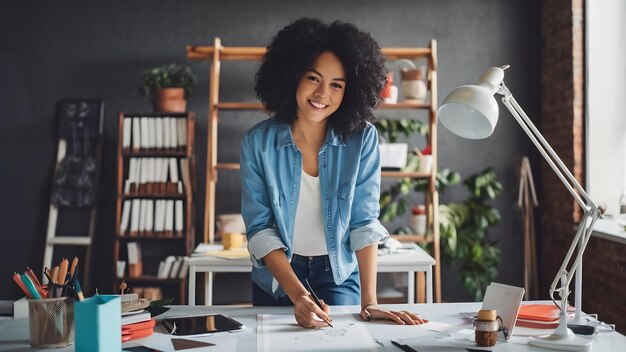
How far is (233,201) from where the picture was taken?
524 cm

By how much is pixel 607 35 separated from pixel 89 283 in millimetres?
3877

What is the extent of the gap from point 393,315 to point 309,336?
0.91 feet

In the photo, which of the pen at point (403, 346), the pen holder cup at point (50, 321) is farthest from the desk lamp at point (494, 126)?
the pen holder cup at point (50, 321)

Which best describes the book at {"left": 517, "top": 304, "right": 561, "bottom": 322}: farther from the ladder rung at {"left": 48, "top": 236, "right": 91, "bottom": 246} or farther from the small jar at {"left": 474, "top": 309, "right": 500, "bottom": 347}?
the ladder rung at {"left": 48, "top": 236, "right": 91, "bottom": 246}

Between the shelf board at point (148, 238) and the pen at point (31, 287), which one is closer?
the pen at point (31, 287)

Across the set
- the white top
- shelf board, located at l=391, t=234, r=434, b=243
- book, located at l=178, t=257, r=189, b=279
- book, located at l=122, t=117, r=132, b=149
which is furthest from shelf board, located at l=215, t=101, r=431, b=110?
the white top

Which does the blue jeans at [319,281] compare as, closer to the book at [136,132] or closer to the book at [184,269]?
the book at [184,269]

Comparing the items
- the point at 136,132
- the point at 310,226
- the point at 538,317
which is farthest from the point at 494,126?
the point at 136,132

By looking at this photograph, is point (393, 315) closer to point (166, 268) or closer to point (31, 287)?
point (31, 287)

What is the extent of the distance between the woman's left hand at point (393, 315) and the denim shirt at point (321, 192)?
1.06 ft

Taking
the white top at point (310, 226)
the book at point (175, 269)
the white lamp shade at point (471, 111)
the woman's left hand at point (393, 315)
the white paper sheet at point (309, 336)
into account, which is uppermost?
the white lamp shade at point (471, 111)

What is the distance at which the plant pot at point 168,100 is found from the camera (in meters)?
4.92

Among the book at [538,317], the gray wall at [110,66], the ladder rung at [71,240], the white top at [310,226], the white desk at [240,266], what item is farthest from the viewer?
the gray wall at [110,66]

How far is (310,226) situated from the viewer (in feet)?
7.67
